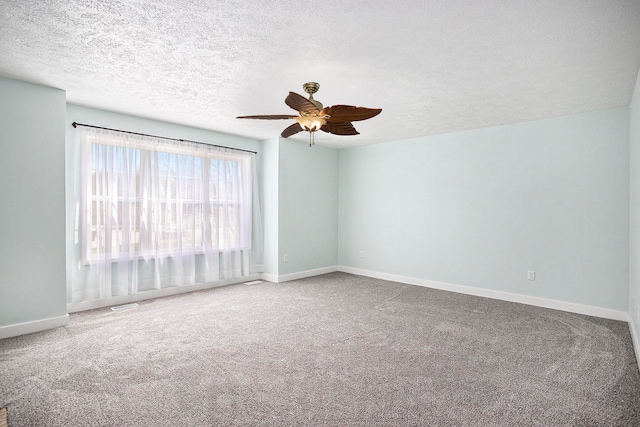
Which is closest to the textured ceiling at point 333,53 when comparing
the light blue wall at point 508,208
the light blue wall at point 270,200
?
the light blue wall at point 508,208

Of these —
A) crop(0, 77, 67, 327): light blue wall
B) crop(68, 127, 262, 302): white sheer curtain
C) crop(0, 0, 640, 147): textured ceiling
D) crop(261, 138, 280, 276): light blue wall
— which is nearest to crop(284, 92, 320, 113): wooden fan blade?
crop(0, 0, 640, 147): textured ceiling

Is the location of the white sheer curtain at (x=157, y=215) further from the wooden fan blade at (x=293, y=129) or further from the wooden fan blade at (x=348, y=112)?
the wooden fan blade at (x=348, y=112)

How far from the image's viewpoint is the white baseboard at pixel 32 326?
323 centimetres

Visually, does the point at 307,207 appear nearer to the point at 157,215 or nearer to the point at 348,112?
the point at 157,215

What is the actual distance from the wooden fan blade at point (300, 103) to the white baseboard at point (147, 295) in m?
3.40

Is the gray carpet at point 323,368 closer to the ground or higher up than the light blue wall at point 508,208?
closer to the ground

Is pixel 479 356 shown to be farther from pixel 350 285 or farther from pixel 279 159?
pixel 279 159

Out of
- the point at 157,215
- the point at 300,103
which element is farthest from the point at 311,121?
the point at 157,215

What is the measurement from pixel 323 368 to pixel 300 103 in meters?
2.07

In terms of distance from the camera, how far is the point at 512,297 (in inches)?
183

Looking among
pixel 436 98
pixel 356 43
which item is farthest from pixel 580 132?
pixel 356 43

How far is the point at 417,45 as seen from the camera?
8.24 ft

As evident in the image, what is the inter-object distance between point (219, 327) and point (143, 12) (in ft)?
9.29

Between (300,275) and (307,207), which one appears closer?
(300,275)
